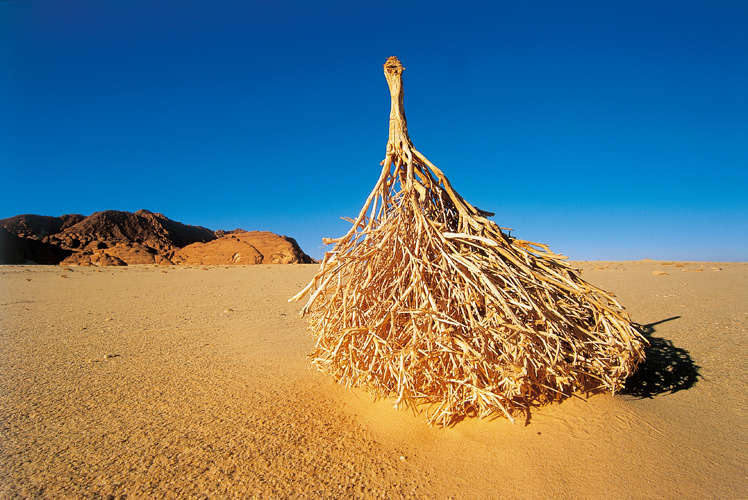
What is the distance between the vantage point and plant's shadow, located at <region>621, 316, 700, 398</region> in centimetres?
362

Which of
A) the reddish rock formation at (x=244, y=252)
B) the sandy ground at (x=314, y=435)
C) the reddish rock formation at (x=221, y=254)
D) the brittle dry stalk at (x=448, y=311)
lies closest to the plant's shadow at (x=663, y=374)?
the sandy ground at (x=314, y=435)

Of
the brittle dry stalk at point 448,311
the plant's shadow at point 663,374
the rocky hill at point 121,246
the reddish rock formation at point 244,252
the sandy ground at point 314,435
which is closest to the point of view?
the sandy ground at point 314,435

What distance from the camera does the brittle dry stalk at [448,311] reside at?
8.81 ft

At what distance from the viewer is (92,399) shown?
11.6 ft

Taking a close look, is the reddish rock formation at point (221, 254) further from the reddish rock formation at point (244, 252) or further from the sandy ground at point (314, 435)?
the sandy ground at point (314, 435)

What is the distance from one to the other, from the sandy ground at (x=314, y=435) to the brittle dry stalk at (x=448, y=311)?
319 mm

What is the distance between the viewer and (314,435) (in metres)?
3.00

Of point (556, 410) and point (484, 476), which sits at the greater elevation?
point (556, 410)

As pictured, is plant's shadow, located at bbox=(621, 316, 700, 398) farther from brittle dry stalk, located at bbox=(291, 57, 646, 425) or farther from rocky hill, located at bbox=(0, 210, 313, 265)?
rocky hill, located at bbox=(0, 210, 313, 265)

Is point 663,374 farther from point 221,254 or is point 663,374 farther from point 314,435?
point 221,254

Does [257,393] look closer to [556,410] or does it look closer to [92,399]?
[92,399]

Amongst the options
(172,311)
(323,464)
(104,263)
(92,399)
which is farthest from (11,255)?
(323,464)

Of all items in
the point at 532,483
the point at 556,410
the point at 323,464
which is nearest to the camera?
the point at 532,483

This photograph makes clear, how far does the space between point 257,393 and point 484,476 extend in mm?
2399
